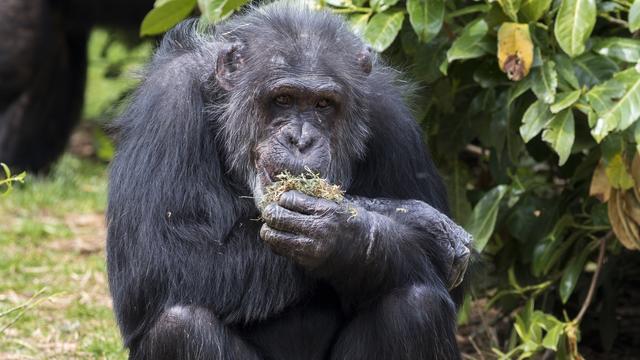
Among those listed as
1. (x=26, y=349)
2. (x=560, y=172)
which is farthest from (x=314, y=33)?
(x=26, y=349)

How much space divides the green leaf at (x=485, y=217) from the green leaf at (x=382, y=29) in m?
1.08

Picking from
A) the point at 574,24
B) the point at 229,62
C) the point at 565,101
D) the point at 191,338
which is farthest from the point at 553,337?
the point at 229,62

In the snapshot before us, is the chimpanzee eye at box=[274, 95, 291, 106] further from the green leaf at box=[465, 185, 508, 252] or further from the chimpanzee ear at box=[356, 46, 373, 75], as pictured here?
the green leaf at box=[465, 185, 508, 252]

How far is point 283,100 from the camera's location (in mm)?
5367

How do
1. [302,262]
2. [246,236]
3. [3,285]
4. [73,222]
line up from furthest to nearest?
[73,222] → [3,285] → [246,236] → [302,262]

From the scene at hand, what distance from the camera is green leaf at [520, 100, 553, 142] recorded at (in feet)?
19.5

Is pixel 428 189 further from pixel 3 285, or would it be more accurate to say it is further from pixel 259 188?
pixel 3 285

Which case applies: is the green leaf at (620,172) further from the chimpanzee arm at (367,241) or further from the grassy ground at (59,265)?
the grassy ground at (59,265)

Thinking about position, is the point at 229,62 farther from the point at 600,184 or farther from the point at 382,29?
the point at 600,184

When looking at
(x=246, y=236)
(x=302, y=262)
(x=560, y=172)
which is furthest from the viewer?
(x=560, y=172)

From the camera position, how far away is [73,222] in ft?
34.0

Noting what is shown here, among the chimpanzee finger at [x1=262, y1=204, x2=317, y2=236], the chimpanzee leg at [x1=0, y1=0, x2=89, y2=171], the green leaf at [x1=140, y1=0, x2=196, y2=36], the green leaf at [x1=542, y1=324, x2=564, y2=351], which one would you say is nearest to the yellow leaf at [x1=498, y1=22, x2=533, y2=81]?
the green leaf at [x1=542, y1=324, x2=564, y2=351]

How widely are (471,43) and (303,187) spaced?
1.54 meters

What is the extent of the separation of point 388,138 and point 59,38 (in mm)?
7194
